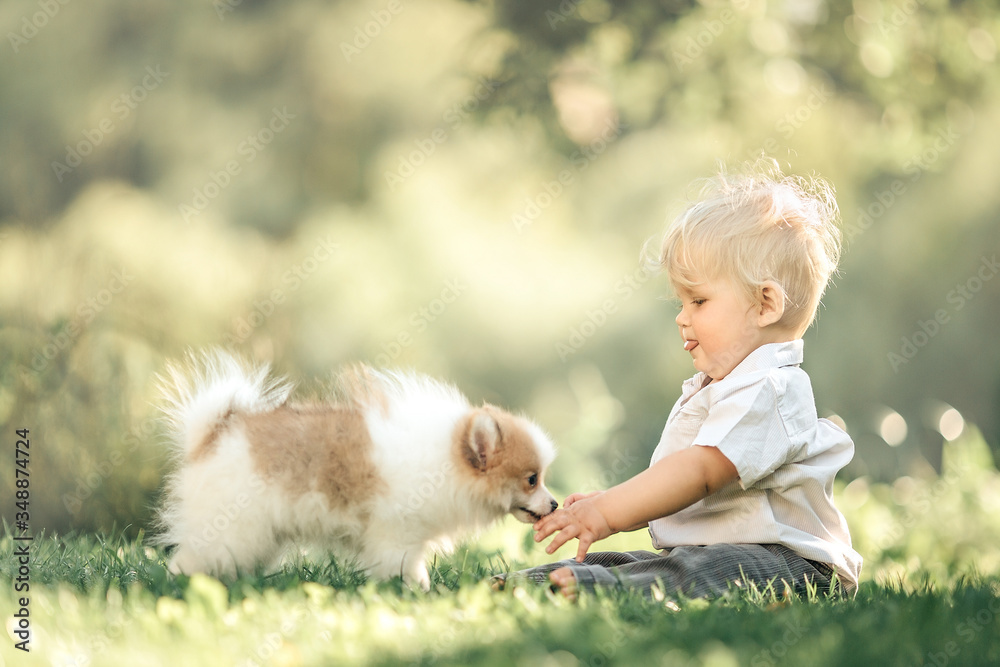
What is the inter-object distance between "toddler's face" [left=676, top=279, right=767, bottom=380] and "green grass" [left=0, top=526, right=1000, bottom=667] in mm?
765

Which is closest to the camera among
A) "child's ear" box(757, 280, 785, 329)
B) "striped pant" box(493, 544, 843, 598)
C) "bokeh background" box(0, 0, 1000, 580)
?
"striped pant" box(493, 544, 843, 598)

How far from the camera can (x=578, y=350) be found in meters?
6.62

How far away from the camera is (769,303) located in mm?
2943

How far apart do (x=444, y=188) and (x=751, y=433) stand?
3.74m

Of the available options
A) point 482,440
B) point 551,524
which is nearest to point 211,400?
point 482,440

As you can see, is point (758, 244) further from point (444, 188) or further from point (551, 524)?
point (444, 188)

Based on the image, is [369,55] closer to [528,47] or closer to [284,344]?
[528,47]

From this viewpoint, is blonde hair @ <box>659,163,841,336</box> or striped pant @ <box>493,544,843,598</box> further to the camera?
blonde hair @ <box>659,163,841,336</box>

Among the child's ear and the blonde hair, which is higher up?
the blonde hair

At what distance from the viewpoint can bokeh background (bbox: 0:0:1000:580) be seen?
4730 millimetres

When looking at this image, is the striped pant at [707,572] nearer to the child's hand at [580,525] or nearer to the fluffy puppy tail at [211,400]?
the child's hand at [580,525]

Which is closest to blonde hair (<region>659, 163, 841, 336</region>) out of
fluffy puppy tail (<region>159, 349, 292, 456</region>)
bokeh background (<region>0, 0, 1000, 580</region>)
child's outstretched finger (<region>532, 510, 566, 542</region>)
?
child's outstretched finger (<region>532, 510, 566, 542</region>)

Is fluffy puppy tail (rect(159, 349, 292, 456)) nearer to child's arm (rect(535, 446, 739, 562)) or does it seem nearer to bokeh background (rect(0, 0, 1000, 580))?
child's arm (rect(535, 446, 739, 562))

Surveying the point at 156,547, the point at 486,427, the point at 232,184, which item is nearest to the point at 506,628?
the point at 486,427
